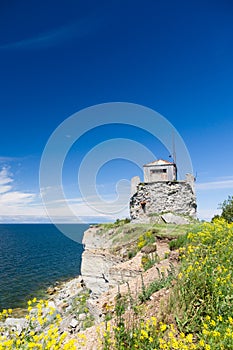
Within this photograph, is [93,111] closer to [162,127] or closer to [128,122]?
[128,122]

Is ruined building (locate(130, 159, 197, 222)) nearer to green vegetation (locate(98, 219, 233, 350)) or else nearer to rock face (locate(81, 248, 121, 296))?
rock face (locate(81, 248, 121, 296))

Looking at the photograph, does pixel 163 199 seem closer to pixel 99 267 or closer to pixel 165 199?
pixel 165 199

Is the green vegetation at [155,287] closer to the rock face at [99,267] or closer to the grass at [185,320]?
the grass at [185,320]

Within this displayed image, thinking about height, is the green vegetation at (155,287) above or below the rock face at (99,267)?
above

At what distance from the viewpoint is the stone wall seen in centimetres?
2045

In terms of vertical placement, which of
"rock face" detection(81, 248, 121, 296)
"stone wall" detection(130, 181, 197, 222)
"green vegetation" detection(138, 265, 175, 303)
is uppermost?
"stone wall" detection(130, 181, 197, 222)

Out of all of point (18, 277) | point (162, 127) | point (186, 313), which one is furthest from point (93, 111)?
point (18, 277)

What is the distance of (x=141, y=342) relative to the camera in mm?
3773

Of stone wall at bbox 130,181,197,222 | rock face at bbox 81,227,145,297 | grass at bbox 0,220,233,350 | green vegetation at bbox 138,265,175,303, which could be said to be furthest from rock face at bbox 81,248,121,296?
grass at bbox 0,220,233,350

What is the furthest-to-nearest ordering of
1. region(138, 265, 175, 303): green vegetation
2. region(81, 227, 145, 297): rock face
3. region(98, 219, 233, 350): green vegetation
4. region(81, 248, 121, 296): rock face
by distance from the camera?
region(81, 248, 121, 296): rock face, region(81, 227, 145, 297): rock face, region(138, 265, 175, 303): green vegetation, region(98, 219, 233, 350): green vegetation

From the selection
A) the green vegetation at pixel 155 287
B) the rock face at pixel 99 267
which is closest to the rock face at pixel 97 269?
the rock face at pixel 99 267

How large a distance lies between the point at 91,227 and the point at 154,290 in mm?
14563

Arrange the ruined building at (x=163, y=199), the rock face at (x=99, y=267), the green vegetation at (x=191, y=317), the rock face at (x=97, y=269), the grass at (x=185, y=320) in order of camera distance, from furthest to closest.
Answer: the ruined building at (x=163, y=199), the rock face at (x=97, y=269), the rock face at (x=99, y=267), the green vegetation at (x=191, y=317), the grass at (x=185, y=320)

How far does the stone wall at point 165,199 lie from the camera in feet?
67.1
